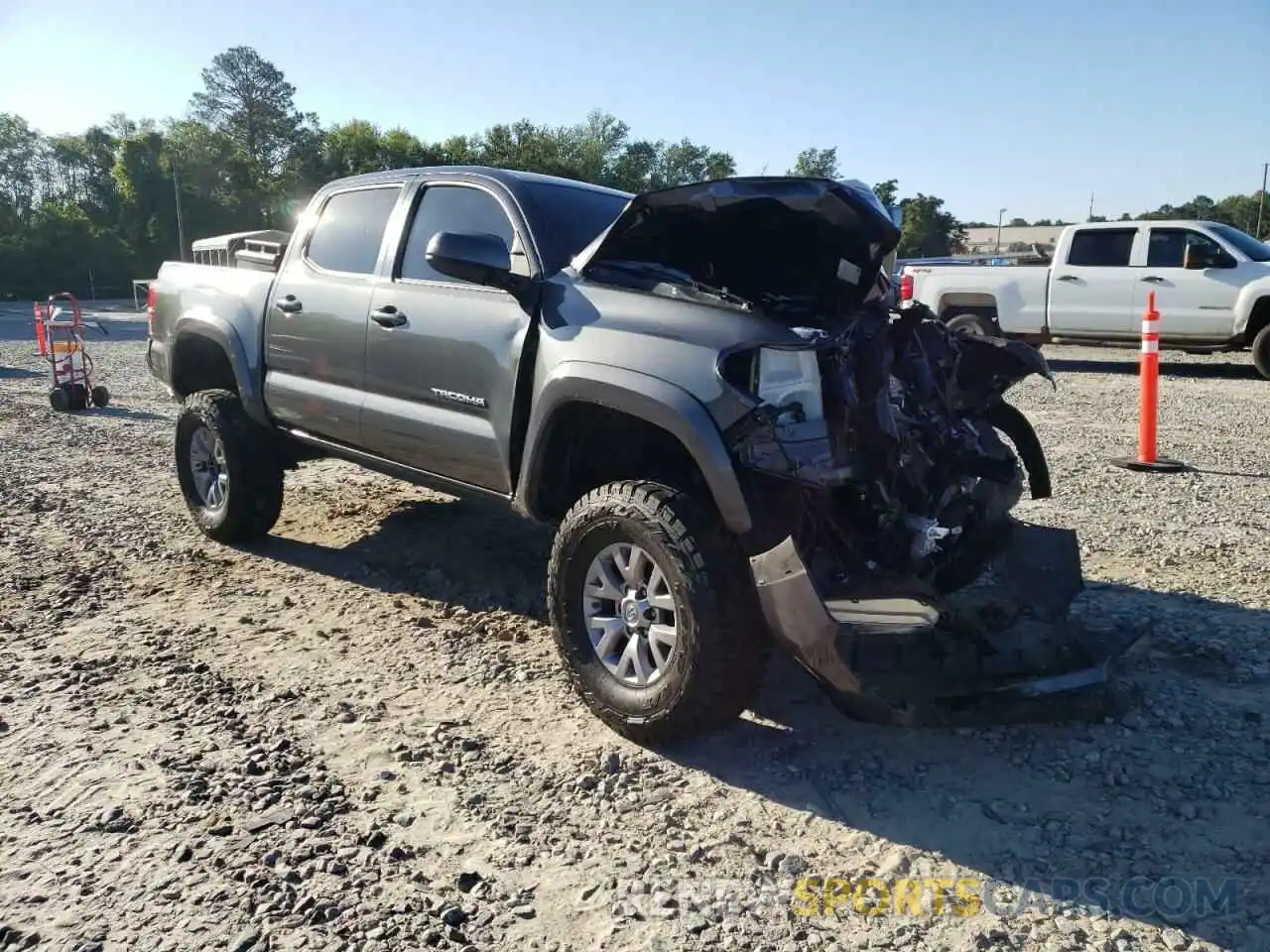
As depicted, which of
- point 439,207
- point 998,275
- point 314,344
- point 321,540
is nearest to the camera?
point 439,207

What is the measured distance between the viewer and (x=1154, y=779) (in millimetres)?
3074

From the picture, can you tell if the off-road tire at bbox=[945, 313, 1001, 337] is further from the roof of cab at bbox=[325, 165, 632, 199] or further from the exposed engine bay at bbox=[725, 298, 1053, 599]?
the exposed engine bay at bbox=[725, 298, 1053, 599]

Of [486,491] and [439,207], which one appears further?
[439,207]

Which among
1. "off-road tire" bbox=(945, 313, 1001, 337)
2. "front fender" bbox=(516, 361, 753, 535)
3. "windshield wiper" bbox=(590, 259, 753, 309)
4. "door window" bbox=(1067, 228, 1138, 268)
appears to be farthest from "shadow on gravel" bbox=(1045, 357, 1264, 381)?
"front fender" bbox=(516, 361, 753, 535)

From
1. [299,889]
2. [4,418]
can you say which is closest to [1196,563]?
[299,889]

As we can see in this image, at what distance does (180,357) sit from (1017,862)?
5303 mm

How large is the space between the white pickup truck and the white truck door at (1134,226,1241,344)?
0.01 m

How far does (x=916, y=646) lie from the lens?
2877mm

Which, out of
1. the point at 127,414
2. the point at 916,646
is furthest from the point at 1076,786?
the point at 127,414

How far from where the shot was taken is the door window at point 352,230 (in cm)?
480

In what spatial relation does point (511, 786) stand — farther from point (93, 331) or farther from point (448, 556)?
point (93, 331)

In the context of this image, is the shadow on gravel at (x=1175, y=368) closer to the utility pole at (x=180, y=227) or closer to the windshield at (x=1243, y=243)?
the windshield at (x=1243, y=243)

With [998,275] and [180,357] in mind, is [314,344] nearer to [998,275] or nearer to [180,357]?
[180,357]

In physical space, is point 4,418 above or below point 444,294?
below
